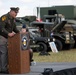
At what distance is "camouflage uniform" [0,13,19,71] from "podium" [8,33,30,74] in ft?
0.58

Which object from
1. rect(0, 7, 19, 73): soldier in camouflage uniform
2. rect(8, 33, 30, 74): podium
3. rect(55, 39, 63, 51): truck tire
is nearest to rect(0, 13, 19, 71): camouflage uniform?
rect(0, 7, 19, 73): soldier in camouflage uniform

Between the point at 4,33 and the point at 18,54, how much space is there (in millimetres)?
550

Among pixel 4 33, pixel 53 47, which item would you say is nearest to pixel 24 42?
pixel 4 33

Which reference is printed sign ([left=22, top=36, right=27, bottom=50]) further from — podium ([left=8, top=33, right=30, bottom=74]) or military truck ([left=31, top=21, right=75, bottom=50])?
military truck ([left=31, top=21, right=75, bottom=50])

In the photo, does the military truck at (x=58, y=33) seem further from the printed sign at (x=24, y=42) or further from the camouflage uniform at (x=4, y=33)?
the printed sign at (x=24, y=42)

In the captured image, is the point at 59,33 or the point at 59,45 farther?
the point at 59,33

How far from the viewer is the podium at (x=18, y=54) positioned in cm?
756

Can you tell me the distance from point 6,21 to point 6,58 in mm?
773

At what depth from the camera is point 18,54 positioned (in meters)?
7.65

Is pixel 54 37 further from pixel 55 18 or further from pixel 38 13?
pixel 38 13

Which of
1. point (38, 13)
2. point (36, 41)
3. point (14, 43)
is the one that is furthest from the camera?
point (38, 13)

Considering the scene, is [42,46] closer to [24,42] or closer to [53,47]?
[53,47]

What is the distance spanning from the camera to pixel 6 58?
796cm

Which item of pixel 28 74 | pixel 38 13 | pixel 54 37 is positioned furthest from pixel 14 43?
pixel 38 13
